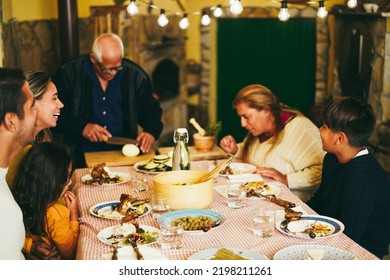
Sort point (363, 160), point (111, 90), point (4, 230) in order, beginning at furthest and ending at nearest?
point (111, 90) < point (363, 160) < point (4, 230)

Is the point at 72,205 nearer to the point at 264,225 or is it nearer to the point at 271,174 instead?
Answer: the point at 264,225

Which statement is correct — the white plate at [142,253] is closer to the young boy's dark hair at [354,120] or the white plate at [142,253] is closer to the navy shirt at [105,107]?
the young boy's dark hair at [354,120]

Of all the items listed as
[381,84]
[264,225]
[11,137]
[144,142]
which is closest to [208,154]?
[144,142]

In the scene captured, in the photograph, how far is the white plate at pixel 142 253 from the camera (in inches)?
65.0

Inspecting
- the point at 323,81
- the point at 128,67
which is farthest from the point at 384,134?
the point at 128,67

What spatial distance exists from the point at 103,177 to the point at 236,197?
62cm

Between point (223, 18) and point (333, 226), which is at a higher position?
point (223, 18)

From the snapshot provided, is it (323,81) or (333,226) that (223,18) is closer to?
(323,81)

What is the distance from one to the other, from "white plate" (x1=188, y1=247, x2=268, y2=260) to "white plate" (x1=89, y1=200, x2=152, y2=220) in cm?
39

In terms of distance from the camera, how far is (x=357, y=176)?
81.8 inches

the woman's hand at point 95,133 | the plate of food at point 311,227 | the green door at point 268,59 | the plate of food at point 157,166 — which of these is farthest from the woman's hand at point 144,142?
the green door at point 268,59

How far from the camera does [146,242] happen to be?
1.73 m

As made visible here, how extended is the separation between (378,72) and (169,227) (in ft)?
9.71

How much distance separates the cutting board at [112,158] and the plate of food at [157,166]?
0.14 meters
